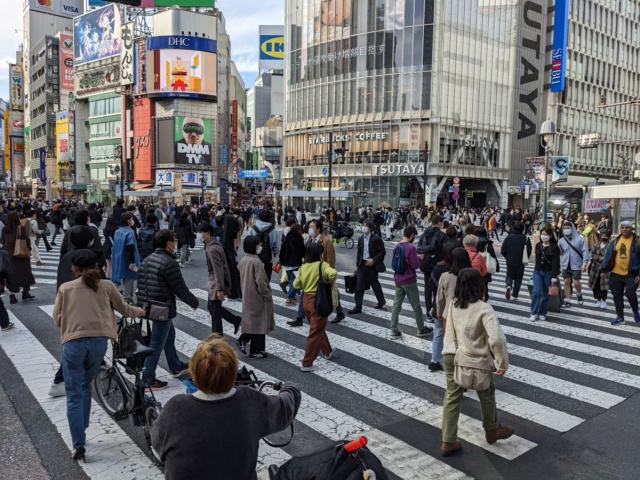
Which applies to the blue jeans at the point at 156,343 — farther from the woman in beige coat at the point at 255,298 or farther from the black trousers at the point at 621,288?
the black trousers at the point at 621,288

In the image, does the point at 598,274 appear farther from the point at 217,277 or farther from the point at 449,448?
the point at 217,277

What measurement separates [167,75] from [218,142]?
10.3 meters

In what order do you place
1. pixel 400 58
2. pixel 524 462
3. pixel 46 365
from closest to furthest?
pixel 524 462 < pixel 46 365 < pixel 400 58

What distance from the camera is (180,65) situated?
6122cm

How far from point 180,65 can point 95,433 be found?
6284 centimetres

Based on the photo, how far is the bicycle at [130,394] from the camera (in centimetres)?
415

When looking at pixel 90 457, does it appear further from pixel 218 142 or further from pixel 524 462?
pixel 218 142

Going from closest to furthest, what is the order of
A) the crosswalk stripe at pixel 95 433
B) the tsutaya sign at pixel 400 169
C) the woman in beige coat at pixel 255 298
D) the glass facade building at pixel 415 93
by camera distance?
the crosswalk stripe at pixel 95 433
the woman in beige coat at pixel 255 298
the tsutaya sign at pixel 400 169
the glass facade building at pixel 415 93

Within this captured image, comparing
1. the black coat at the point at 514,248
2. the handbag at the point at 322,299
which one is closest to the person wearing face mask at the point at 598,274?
the black coat at the point at 514,248

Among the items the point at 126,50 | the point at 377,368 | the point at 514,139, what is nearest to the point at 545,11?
the point at 514,139

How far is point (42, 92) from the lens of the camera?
8400cm

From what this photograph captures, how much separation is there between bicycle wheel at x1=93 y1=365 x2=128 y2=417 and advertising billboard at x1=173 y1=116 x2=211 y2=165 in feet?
195

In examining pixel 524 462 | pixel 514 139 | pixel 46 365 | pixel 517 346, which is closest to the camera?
pixel 524 462

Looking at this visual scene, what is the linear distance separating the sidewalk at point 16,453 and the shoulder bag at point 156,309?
151 cm
